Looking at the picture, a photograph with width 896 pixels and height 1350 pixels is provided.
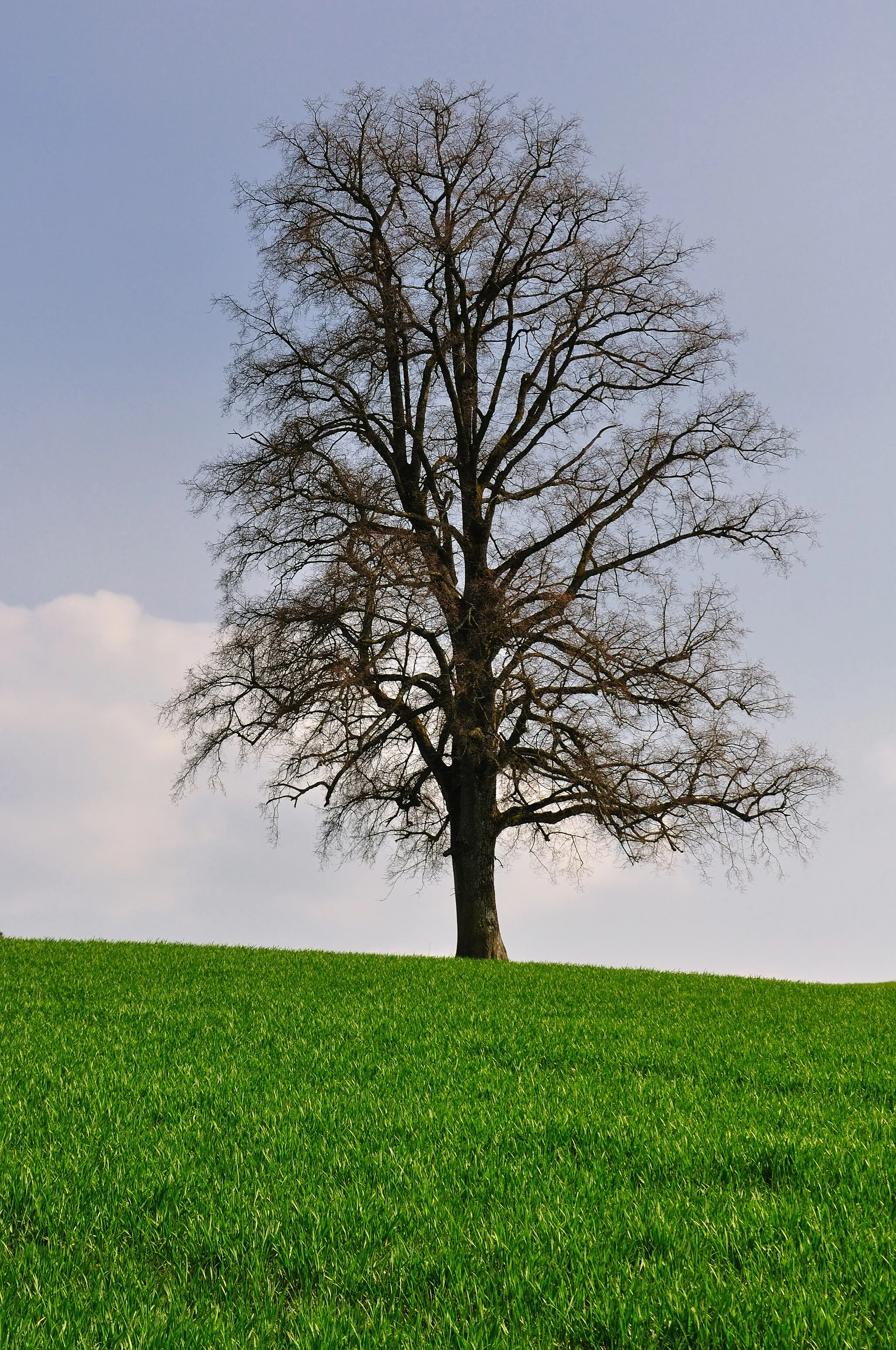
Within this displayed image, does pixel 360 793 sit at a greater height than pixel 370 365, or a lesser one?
lesser

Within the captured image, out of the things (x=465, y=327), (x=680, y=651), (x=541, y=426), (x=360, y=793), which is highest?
(x=465, y=327)

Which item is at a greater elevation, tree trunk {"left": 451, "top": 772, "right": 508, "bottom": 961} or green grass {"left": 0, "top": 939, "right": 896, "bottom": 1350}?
tree trunk {"left": 451, "top": 772, "right": 508, "bottom": 961}

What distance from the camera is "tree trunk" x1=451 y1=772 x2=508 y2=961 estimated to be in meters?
20.1

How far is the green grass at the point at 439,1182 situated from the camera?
438 cm

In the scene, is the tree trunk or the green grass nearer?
the green grass

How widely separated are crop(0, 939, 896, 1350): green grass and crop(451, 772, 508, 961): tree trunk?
25.4 ft

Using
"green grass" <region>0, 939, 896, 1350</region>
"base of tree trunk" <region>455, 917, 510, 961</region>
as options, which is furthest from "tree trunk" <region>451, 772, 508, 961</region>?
"green grass" <region>0, 939, 896, 1350</region>

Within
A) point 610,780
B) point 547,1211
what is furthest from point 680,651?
point 547,1211

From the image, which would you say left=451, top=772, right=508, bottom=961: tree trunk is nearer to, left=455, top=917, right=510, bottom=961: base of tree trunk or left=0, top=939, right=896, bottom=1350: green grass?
left=455, top=917, right=510, bottom=961: base of tree trunk

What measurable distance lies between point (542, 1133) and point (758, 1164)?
4.77 ft

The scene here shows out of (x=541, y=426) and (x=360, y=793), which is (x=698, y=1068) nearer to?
(x=360, y=793)

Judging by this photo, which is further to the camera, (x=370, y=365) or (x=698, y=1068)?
(x=370, y=365)

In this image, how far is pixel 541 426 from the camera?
887 inches

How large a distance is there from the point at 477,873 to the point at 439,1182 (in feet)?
46.3
